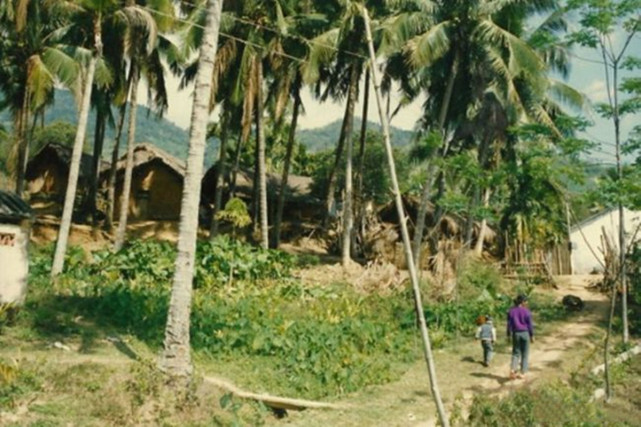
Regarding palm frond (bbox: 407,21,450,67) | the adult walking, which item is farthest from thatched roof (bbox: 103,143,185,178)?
the adult walking

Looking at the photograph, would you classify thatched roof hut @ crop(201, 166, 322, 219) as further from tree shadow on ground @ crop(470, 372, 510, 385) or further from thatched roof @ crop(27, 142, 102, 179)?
tree shadow on ground @ crop(470, 372, 510, 385)

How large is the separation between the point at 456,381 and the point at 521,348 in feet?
4.84

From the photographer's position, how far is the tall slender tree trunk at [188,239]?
411 inches

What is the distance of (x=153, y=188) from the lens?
36625 millimetres

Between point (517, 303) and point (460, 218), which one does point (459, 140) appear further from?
point (517, 303)

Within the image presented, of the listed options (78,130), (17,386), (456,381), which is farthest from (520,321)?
(78,130)

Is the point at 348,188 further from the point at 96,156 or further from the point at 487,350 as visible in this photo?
the point at 96,156

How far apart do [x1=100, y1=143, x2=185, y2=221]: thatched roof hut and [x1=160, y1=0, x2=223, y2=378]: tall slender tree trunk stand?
1030 inches

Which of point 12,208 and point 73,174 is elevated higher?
point 73,174

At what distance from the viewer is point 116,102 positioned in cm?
2667

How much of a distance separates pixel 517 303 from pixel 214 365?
6.04 metres

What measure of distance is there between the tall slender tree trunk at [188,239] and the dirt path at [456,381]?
80.0 inches

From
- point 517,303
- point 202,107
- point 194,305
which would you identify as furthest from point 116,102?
point 517,303

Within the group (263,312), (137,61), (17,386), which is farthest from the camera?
(137,61)
